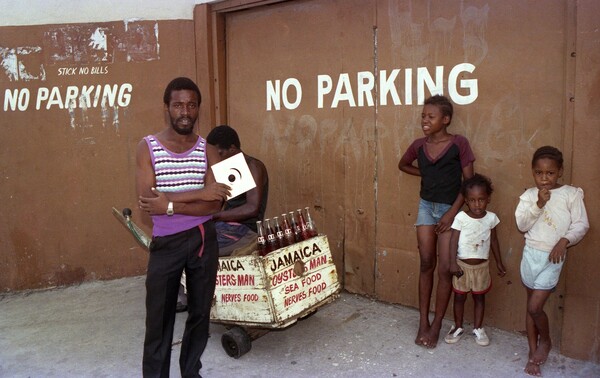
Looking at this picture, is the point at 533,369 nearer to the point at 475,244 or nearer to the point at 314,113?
the point at 475,244

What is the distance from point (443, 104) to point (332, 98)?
1233mm

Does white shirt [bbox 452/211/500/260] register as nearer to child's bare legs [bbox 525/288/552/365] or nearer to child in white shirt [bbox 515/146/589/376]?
child in white shirt [bbox 515/146/589/376]

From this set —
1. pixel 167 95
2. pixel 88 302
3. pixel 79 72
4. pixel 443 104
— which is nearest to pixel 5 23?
pixel 79 72

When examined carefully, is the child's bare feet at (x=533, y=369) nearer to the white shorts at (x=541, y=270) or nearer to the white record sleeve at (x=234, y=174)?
the white shorts at (x=541, y=270)

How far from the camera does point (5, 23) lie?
5344 millimetres

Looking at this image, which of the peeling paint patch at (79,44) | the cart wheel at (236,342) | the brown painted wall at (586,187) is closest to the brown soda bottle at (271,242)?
the cart wheel at (236,342)

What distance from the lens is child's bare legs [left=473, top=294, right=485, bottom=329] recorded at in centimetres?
388

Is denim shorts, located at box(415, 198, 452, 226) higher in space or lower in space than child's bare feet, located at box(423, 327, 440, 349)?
higher

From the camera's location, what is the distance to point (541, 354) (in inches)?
138

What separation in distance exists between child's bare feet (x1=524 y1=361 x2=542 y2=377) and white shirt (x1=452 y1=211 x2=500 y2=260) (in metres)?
0.75

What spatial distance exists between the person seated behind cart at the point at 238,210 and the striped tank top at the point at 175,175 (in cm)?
87

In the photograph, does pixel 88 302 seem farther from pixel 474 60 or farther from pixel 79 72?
pixel 474 60

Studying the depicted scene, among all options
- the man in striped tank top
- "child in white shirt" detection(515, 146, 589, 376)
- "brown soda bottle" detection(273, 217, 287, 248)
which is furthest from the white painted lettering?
"child in white shirt" detection(515, 146, 589, 376)

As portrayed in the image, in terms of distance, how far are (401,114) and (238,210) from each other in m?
1.54
